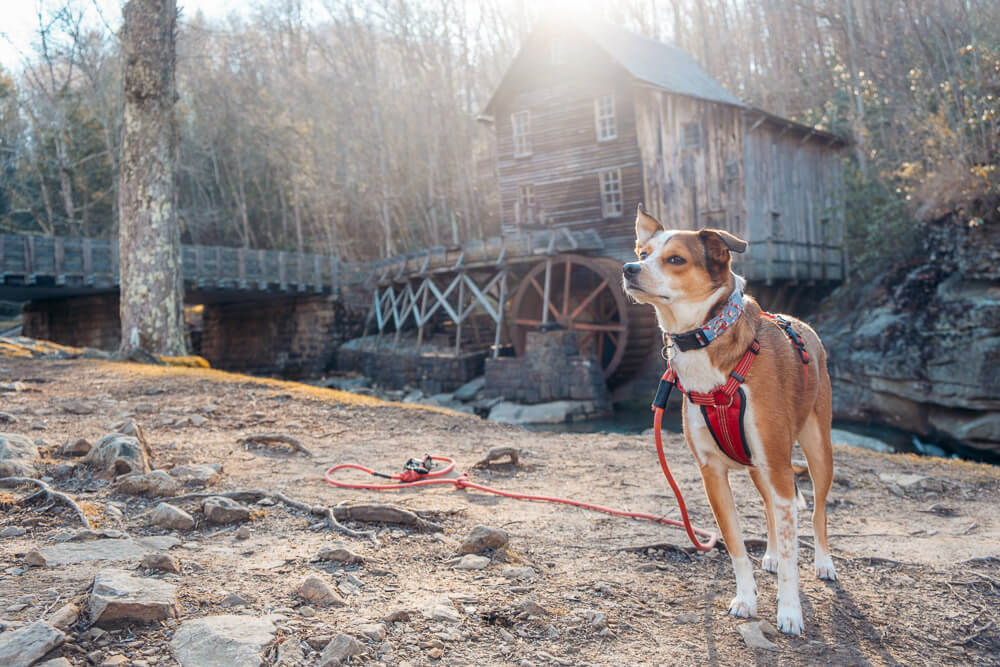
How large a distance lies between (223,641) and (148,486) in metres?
2.14

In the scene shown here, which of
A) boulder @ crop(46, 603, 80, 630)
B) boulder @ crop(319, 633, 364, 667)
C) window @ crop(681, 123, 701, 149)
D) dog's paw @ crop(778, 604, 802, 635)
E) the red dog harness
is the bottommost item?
dog's paw @ crop(778, 604, 802, 635)

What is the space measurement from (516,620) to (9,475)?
3.15 m

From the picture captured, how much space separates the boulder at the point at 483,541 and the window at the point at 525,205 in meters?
22.2

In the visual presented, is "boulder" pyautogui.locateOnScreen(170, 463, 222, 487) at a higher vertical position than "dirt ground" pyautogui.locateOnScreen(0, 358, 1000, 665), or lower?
higher

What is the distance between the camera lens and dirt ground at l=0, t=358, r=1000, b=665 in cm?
252

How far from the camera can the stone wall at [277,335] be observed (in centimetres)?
3017

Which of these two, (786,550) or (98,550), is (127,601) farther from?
(786,550)

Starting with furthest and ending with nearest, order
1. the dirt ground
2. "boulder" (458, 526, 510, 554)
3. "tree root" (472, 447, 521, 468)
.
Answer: "tree root" (472, 447, 521, 468)
"boulder" (458, 526, 510, 554)
the dirt ground

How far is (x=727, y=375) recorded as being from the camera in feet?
9.31

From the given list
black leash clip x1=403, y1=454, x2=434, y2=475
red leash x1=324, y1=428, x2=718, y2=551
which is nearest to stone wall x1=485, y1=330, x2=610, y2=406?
red leash x1=324, y1=428, x2=718, y2=551

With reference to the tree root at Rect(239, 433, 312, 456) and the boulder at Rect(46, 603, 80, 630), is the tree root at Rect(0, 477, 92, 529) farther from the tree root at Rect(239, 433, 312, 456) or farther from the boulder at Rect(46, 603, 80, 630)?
the tree root at Rect(239, 433, 312, 456)

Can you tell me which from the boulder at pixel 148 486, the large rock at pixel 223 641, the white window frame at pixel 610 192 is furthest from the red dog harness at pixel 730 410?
the white window frame at pixel 610 192

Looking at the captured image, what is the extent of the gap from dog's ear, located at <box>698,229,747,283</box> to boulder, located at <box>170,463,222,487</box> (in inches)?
127

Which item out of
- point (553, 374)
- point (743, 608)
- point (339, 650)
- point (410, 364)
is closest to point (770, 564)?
point (743, 608)
